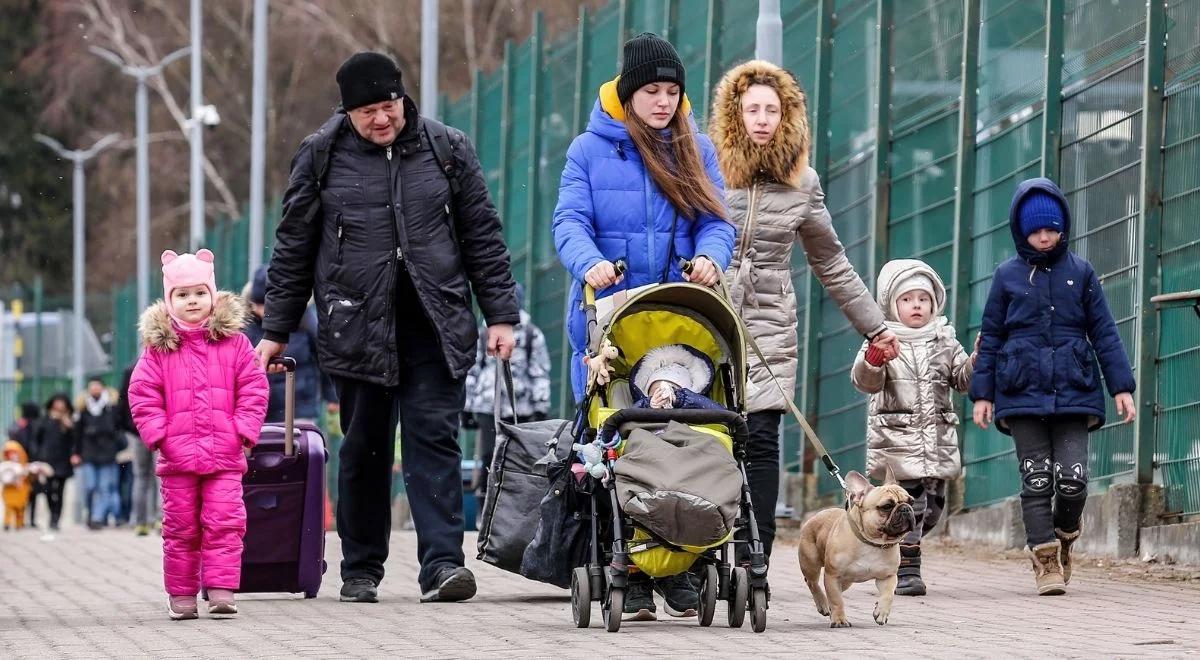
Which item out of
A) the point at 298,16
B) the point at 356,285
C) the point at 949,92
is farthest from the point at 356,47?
the point at 356,285

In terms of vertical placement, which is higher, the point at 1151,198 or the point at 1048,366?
the point at 1151,198

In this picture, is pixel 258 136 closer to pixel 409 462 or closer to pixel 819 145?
pixel 819 145

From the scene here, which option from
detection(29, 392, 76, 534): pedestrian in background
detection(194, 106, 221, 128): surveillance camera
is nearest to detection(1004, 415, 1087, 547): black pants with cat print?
detection(29, 392, 76, 534): pedestrian in background

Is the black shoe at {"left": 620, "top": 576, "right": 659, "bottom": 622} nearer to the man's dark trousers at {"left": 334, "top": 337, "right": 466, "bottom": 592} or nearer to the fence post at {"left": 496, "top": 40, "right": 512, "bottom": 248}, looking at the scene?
the man's dark trousers at {"left": 334, "top": 337, "right": 466, "bottom": 592}

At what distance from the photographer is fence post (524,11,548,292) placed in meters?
20.9

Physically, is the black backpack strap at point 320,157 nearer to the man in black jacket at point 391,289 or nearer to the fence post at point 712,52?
the man in black jacket at point 391,289

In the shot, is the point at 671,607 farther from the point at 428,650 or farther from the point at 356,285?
the point at 356,285

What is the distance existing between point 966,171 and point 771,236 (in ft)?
13.9

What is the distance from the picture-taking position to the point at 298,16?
166ft

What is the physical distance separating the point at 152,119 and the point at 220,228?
23634 millimetres

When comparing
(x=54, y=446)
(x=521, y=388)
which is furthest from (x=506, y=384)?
(x=54, y=446)

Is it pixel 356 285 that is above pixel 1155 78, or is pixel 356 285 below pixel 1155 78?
below

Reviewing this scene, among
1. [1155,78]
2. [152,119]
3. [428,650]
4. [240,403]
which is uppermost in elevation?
[152,119]

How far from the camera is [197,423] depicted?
9.49 m
